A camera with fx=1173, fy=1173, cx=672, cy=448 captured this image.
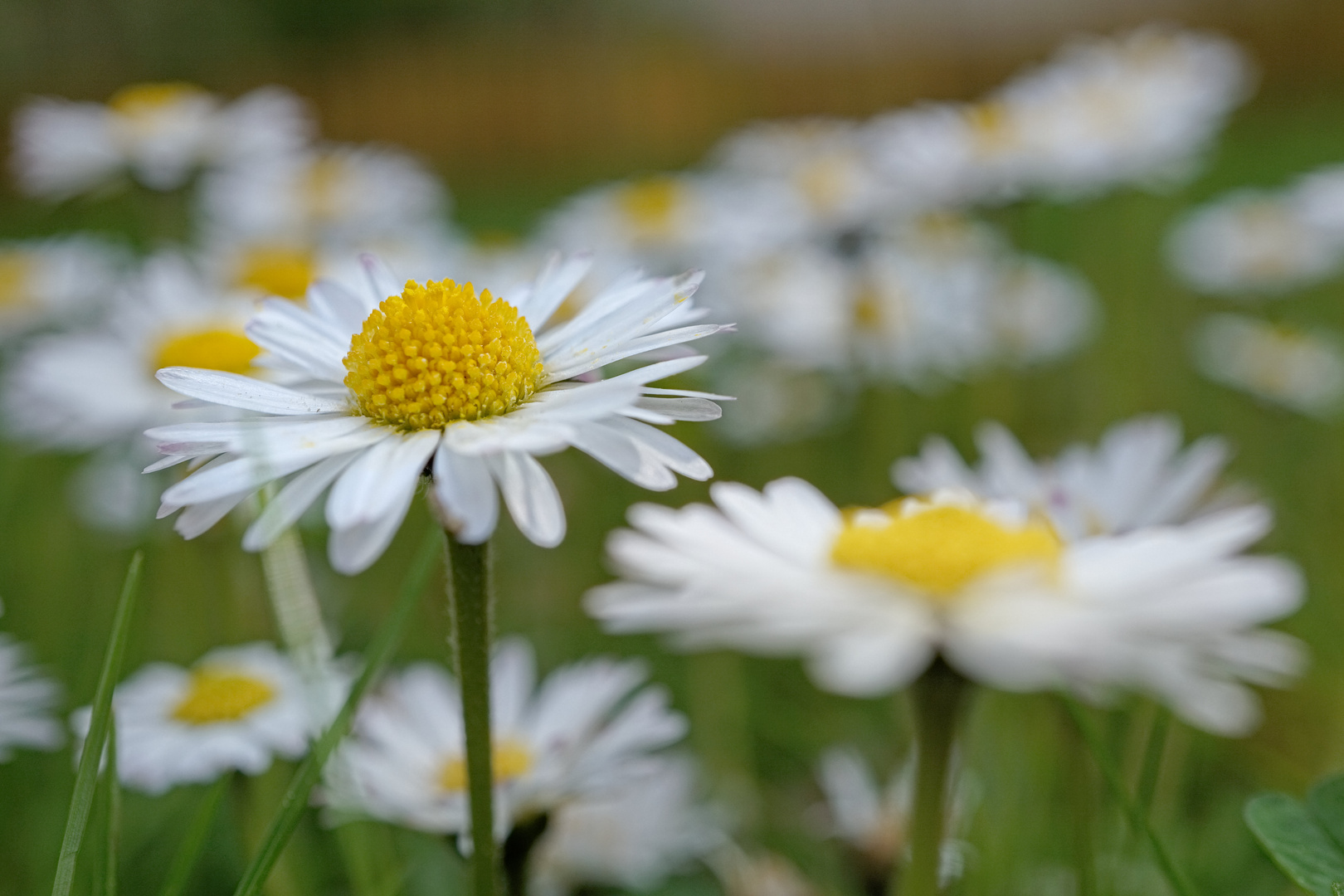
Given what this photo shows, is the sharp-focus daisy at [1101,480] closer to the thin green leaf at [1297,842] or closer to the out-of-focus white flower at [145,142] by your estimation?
the thin green leaf at [1297,842]

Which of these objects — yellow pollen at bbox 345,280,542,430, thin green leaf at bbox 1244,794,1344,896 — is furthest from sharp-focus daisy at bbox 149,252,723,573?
thin green leaf at bbox 1244,794,1344,896

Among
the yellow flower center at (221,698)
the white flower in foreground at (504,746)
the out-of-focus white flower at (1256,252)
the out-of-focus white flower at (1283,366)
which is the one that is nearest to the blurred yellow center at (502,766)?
the white flower in foreground at (504,746)

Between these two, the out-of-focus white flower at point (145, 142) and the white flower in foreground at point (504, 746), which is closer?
the white flower in foreground at point (504, 746)

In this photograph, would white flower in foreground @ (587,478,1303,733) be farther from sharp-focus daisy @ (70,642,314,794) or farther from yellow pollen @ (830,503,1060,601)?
sharp-focus daisy @ (70,642,314,794)

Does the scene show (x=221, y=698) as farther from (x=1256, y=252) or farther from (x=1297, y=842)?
(x=1256, y=252)

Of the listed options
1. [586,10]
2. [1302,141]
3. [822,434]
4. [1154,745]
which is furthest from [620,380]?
[586,10]

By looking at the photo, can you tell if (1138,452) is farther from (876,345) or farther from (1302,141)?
(1302,141)
